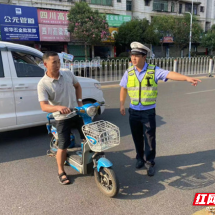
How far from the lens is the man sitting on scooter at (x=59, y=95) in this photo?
9.47ft

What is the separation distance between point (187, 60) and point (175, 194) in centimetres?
1511

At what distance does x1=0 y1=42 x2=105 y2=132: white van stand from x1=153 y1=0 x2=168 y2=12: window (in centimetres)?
2921

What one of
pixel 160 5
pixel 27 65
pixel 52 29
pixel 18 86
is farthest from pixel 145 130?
pixel 160 5

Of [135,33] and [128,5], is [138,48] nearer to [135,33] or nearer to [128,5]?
[135,33]

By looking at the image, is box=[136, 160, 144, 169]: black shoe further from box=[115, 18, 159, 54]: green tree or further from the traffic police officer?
box=[115, 18, 159, 54]: green tree

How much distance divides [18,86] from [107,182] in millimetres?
2578

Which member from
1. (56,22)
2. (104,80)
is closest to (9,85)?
(104,80)

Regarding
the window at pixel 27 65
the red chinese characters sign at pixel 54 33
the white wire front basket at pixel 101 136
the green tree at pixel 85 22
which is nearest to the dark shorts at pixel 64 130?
the white wire front basket at pixel 101 136

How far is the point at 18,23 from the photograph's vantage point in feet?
59.8

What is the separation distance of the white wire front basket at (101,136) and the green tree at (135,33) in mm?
21942

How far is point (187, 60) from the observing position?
16.6m

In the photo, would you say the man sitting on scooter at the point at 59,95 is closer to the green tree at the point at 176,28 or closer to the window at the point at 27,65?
the window at the point at 27,65

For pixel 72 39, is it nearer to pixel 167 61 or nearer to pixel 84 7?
pixel 84 7

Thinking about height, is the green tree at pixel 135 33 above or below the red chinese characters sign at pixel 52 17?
below
